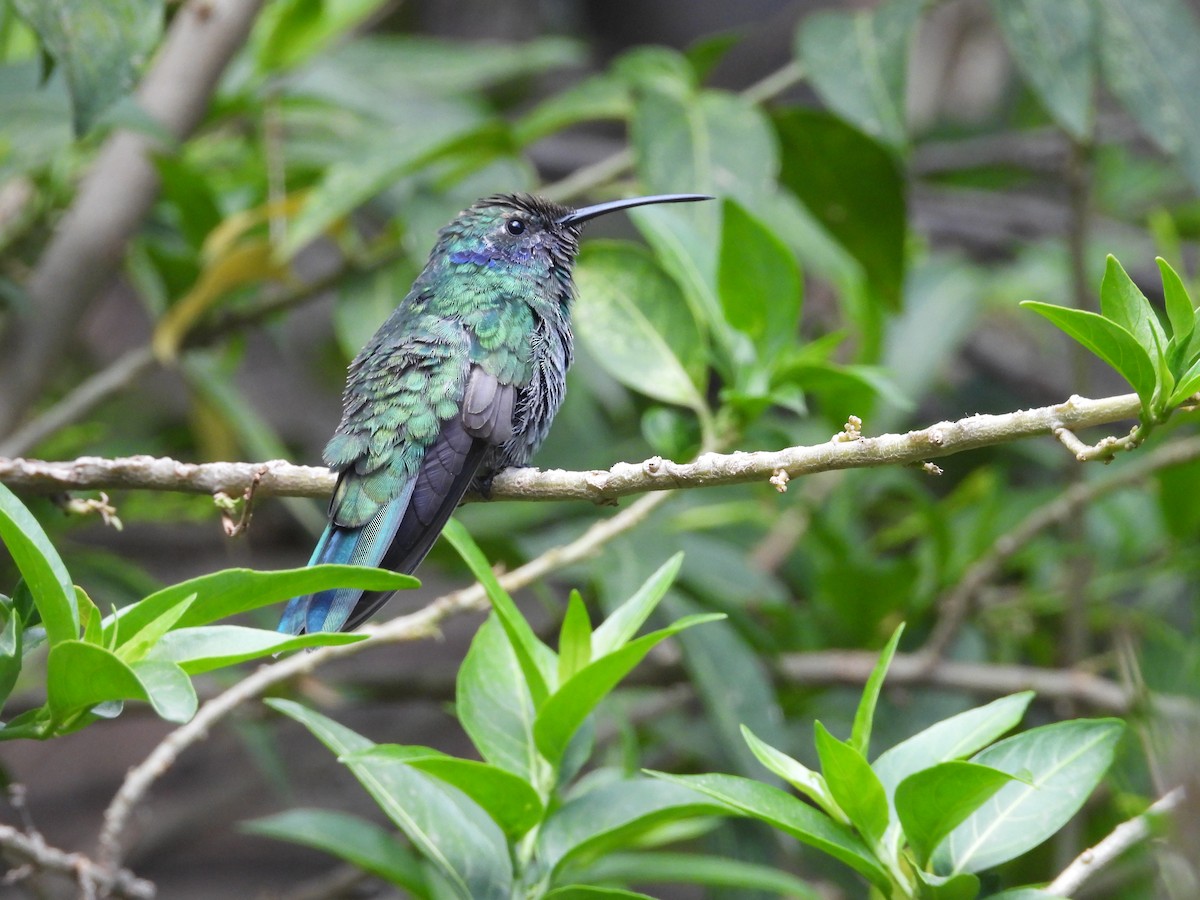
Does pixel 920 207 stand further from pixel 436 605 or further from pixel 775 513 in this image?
pixel 436 605

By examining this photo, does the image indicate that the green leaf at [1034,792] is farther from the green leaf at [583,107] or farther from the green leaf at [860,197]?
the green leaf at [583,107]

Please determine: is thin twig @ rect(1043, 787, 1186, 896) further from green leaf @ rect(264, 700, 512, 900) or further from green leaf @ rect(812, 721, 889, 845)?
green leaf @ rect(264, 700, 512, 900)

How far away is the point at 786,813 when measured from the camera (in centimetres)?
164

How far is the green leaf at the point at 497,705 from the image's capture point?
1926 mm

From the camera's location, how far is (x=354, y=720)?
6.09m

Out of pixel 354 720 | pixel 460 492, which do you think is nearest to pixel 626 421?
pixel 354 720

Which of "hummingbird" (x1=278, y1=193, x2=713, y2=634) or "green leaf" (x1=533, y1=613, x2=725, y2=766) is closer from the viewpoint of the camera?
"green leaf" (x1=533, y1=613, x2=725, y2=766)

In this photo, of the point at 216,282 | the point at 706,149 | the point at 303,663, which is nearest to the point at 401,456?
the point at 303,663

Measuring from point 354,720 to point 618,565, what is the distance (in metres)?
3.27

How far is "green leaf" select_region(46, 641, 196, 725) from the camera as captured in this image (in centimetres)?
141

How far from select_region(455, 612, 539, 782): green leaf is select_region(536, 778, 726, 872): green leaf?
0.29 feet

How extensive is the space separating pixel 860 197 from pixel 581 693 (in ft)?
7.23

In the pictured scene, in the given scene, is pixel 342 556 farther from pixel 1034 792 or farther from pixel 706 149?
pixel 706 149

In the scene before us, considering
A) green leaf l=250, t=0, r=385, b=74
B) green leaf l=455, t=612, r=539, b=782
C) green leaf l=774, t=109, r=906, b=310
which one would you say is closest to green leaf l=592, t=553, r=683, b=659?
green leaf l=455, t=612, r=539, b=782
